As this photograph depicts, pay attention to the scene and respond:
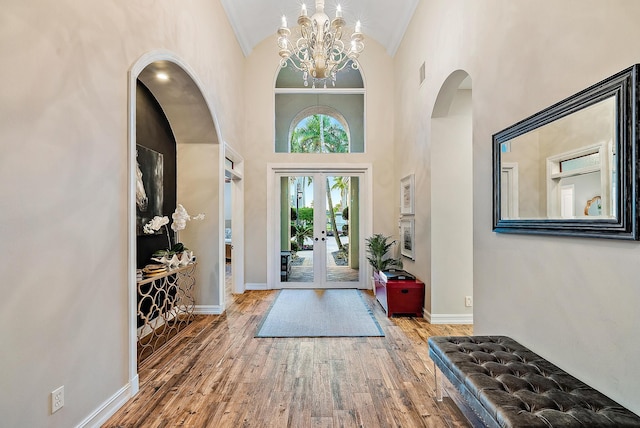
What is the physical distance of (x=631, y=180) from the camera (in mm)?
1374

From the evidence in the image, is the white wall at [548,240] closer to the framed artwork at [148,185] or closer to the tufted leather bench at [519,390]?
the tufted leather bench at [519,390]

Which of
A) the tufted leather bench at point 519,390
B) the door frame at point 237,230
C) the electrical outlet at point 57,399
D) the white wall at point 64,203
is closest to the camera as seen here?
the tufted leather bench at point 519,390

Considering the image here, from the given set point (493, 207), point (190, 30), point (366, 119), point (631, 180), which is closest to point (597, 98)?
point (631, 180)

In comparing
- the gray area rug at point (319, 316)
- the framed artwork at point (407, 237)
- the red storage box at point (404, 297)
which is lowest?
the gray area rug at point (319, 316)

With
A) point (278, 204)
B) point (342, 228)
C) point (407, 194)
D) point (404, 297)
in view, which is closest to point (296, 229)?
point (278, 204)

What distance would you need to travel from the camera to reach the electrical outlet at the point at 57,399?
1693 mm

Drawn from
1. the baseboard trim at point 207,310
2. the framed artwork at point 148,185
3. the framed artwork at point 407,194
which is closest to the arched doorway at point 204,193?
the baseboard trim at point 207,310

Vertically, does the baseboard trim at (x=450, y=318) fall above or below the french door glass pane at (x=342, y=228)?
below

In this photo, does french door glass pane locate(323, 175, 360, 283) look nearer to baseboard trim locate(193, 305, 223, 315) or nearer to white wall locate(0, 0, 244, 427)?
baseboard trim locate(193, 305, 223, 315)

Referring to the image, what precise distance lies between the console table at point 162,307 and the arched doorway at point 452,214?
10.1 ft

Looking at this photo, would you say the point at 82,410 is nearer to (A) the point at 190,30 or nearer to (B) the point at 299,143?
(A) the point at 190,30

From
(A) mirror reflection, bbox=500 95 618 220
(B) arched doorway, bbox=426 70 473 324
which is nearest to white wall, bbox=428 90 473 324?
(B) arched doorway, bbox=426 70 473 324

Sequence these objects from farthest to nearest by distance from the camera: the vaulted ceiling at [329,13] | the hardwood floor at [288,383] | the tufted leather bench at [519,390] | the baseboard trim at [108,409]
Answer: the vaulted ceiling at [329,13]
the hardwood floor at [288,383]
the baseboard trim at [108,409]
the tufted leather bench at [519,390]

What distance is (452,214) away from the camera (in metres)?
3.98
